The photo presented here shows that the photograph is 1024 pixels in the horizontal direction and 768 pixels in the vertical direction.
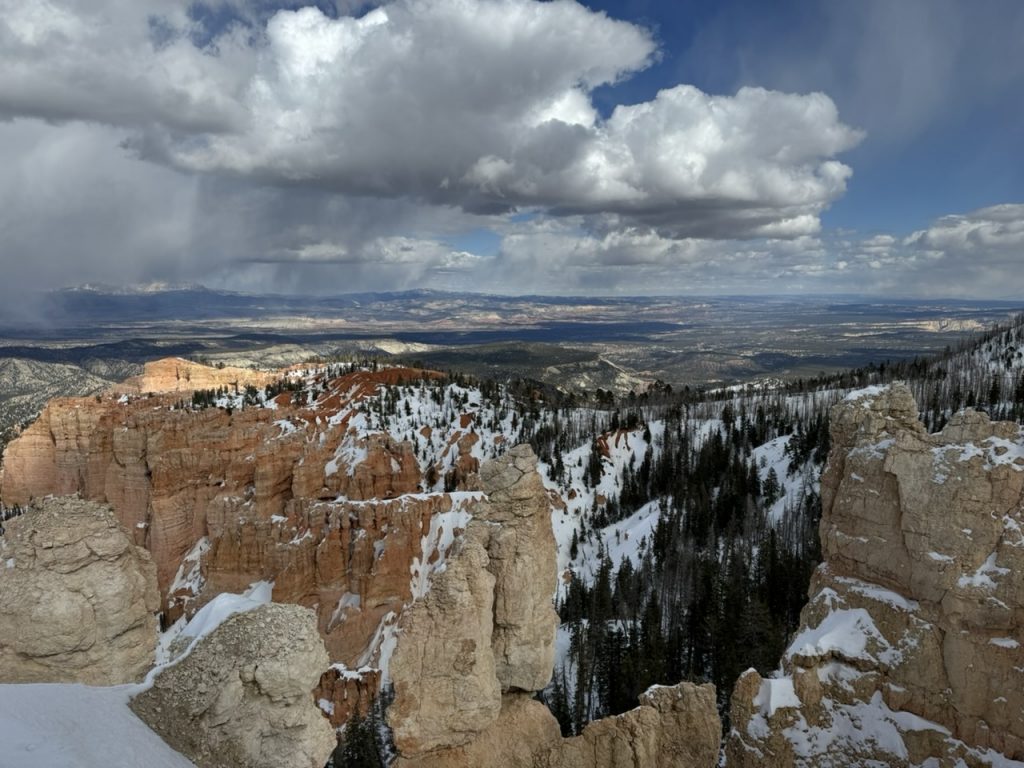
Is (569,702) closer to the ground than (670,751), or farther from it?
closer to the ground

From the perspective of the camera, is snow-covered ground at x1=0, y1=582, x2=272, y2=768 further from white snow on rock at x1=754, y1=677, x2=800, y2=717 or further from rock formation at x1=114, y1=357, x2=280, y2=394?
rock formation at x1=114, y1=357, x2=280, y2=394

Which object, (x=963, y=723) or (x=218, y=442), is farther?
Result: (x=218, y=442)

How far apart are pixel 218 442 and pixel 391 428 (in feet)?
90.0

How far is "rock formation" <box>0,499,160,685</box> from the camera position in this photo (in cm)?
1112

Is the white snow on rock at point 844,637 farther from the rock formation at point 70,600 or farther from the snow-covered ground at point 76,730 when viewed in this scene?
the rock formation at point 70,600

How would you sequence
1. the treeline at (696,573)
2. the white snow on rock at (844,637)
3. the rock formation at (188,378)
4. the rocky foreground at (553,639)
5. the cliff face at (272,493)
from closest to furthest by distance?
the rocky foreground at (553,639) → the white snow on rock at (844,637) → the treeline at (696,573) → the cliff face at (272,493) → the rock formation at (188,378)

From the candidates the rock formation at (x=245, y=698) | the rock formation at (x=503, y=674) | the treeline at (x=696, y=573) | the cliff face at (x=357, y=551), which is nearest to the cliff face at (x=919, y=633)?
the rock formation at (x=503, y=674)

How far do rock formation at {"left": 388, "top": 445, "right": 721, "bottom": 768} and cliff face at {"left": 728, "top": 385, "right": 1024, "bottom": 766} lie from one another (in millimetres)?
2542

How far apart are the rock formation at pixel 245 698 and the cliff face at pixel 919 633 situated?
14.0 m

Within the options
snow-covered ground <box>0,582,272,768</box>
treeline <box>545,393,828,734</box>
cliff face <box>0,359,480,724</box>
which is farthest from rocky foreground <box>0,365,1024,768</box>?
cliff face <box>0,359,480,724</box>

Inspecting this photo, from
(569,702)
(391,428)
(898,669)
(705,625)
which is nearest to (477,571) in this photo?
(898,669)

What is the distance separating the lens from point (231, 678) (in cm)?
1003

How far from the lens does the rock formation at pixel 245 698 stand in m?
9.70

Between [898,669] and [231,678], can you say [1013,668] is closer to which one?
[898,669]
